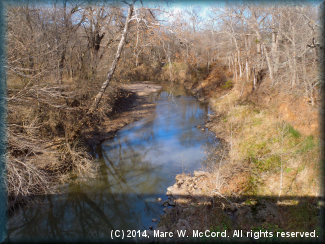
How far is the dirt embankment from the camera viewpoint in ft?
39.9

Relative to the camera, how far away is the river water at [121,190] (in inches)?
245

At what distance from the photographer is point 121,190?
8031 millimetres

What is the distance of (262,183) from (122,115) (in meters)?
11.1

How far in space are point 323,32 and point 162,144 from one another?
803cm

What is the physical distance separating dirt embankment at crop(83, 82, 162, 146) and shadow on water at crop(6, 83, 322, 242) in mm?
576

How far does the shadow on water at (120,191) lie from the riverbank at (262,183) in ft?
2.69

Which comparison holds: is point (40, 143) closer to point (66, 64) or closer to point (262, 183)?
point (66, 64)

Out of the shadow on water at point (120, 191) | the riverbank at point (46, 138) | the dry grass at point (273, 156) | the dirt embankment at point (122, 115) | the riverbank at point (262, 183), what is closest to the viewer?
the riverbank at point (262, 183)

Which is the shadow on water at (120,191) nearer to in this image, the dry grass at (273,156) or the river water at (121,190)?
the river water at (121,190)

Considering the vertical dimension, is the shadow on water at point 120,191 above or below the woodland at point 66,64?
below

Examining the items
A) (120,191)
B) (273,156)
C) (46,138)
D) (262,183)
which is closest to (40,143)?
(46,138)

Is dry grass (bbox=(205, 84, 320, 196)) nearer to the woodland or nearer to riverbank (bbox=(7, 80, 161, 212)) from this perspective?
the woodland

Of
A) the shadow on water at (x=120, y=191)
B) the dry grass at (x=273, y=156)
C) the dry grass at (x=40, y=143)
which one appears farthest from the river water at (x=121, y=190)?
the dry grass at (x=273, y=156)

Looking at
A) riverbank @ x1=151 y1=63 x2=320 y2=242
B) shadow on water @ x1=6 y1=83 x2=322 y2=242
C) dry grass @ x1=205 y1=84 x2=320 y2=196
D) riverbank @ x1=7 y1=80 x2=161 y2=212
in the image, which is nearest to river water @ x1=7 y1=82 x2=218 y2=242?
shadow on water @ x1=6 y1=83 x2=322 y2=242
